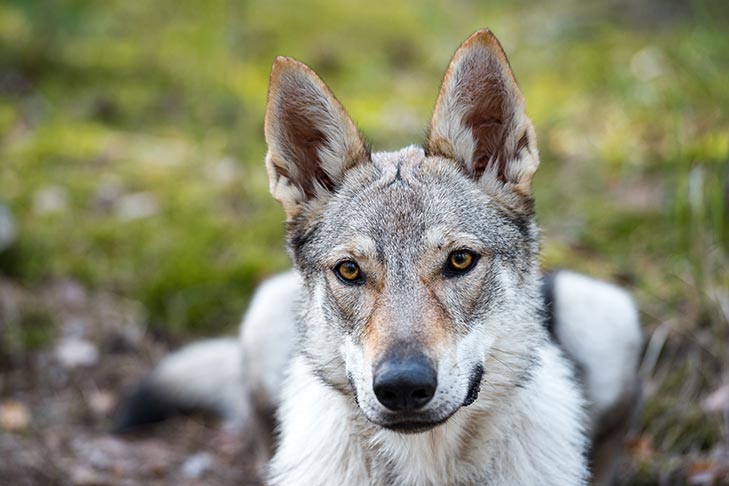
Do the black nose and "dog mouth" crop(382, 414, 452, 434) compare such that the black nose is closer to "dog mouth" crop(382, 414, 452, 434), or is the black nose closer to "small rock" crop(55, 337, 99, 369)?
"dog mouth" crop(382, 414, 452, 434)

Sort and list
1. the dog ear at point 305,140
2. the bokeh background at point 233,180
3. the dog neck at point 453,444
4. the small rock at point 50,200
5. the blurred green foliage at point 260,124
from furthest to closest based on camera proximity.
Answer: the small rock at point 50,200, the blurred green foliage at point 260,124, the bokeh background at point 233,180, the dog ear at point 305,140, the dog neck at point 453,444

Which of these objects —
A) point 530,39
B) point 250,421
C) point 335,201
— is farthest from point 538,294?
point 530,39

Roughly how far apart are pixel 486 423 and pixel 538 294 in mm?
607

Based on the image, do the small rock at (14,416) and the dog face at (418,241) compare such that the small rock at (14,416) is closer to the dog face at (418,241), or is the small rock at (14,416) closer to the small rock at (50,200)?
the small rock at (50,200)

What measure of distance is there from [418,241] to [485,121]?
2.42ft

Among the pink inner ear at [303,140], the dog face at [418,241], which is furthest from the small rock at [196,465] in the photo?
the pink inner ear at [303,140]

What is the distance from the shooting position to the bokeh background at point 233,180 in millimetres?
5520

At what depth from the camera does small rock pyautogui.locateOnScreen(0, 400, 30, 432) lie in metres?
5.54

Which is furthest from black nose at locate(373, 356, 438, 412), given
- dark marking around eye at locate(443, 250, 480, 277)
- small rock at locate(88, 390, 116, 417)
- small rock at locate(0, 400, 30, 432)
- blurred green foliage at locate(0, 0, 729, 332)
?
small rock at locate(88, 390, 116, 417)

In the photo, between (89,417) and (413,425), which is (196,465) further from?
(413,425)

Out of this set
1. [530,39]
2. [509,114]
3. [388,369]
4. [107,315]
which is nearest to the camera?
[388,369]

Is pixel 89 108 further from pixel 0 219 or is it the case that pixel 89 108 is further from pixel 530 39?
Result: pixel 530 39

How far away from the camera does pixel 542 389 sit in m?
3.88

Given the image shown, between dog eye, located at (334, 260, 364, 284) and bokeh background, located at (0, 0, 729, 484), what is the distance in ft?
7.33
